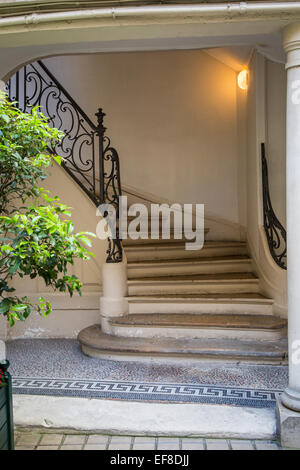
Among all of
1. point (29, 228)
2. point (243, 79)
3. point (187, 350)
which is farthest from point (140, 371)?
point (243, 79)

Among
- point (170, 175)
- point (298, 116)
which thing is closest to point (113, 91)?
point (170, 175)

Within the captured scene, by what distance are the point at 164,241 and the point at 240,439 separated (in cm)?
364

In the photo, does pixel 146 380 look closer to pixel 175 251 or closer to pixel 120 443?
pixel 120 443

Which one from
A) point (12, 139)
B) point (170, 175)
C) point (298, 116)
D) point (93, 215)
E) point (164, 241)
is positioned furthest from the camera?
point (170, 175)

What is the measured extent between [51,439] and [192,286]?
2.65m

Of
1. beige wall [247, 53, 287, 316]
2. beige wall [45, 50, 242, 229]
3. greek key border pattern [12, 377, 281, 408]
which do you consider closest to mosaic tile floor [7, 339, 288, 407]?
greek key border pattern [12, 377, 281, 408]

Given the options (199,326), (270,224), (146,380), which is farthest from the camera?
(270,224)

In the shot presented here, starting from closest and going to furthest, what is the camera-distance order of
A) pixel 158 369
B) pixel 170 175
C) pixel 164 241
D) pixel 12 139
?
pixel 12 139 < pixel 158 369 < pixel 164 241 < pixel 170 175

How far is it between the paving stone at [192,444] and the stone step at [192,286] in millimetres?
2405

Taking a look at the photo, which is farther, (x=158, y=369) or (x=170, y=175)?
(x=170, y=175)

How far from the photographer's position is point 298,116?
2.91 metres

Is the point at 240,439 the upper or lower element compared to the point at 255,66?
lower

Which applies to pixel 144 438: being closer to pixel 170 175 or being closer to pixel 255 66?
pixel 255 66

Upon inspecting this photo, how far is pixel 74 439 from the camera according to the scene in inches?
117
